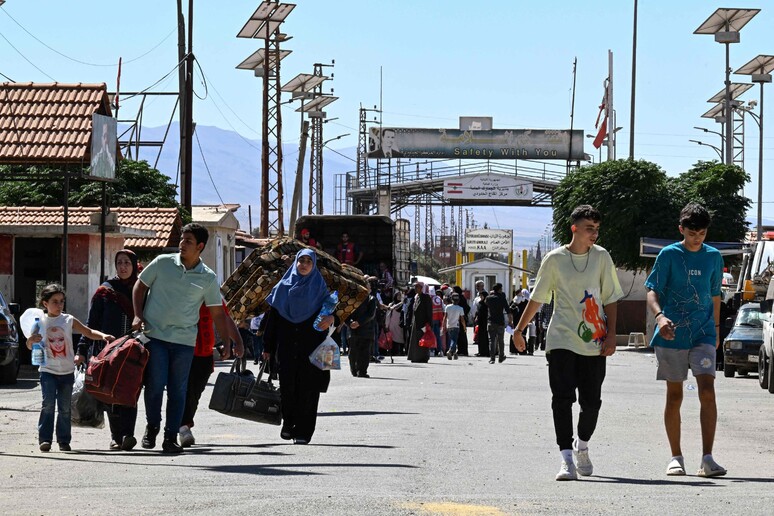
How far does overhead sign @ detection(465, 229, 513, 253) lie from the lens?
93750 millimetres

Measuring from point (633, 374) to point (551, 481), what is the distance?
1747cm

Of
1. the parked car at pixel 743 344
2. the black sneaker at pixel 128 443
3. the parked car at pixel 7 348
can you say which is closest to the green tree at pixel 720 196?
the parked car at pixel 743 344

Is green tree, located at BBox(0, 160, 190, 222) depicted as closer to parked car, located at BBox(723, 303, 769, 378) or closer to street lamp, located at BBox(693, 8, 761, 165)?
street lamp, located at BBox(693, 8, 761, 165)

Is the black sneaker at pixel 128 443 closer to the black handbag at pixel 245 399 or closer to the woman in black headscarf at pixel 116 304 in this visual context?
the woman in black headscarf at pixel 116 304

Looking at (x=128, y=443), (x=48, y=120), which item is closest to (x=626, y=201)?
(x=48, y=120)

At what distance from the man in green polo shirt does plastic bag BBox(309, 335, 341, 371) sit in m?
1.32

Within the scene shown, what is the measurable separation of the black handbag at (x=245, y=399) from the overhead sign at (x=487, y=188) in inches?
2589

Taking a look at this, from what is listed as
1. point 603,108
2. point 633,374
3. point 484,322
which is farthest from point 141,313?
point 603,108

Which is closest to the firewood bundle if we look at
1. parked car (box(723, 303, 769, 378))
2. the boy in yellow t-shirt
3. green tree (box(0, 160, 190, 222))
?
the boy in yellow t-shirt

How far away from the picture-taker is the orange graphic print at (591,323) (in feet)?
32.5

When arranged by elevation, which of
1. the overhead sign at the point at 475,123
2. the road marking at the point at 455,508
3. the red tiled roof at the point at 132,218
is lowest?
the road marking at the point at 455,508

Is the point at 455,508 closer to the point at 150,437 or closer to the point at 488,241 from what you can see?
the point at 150,437

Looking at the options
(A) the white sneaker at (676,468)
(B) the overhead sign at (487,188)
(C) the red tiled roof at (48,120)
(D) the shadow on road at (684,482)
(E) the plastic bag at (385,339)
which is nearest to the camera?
(D) the shadow on road at (684,482)

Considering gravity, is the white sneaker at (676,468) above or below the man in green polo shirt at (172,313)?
below
